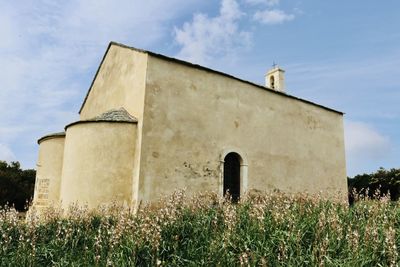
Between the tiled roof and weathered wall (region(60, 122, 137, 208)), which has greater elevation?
the tiled roof

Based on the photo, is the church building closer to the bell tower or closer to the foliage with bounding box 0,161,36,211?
the bell tower

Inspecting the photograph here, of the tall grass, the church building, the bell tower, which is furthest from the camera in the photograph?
the bell tower

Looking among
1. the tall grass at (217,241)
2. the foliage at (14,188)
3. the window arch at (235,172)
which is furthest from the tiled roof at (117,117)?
the foliage at (14,188)

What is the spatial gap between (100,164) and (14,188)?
19.5 metres

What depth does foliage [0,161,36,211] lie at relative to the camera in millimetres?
27109

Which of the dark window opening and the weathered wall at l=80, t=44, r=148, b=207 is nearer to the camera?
the weathered wall at l=80, t=44, r=148, b=207

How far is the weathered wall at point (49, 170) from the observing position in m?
15.3

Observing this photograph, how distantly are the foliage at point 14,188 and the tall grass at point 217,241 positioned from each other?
22.3m

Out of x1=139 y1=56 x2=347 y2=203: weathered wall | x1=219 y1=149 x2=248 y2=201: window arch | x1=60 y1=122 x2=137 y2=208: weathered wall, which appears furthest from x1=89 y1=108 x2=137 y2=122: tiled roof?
x1=219 y1=149 x2=248 y2=201: window arch

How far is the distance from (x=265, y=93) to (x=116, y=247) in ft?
41.2

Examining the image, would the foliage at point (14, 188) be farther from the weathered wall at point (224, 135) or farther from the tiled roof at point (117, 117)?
the weathered wall at point (224, 135)

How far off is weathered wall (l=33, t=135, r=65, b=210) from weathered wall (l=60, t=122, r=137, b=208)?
2.79 m

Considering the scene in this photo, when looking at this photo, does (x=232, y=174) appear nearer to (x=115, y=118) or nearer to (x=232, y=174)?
(x=232, y=174)

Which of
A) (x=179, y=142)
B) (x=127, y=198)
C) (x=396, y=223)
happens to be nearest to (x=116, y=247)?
(x=396, y=223)
